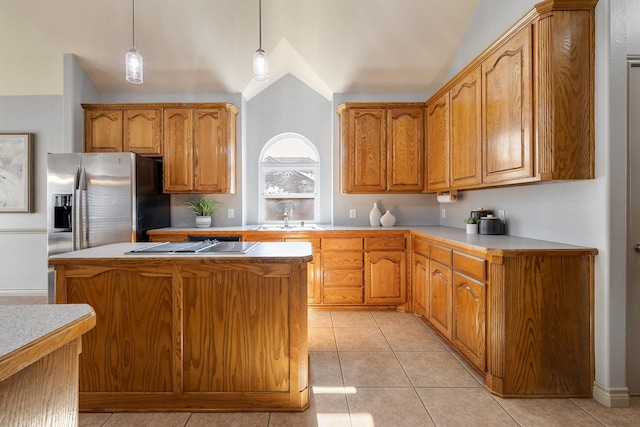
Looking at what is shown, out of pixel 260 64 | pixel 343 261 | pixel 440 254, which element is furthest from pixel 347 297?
pixel 260 64

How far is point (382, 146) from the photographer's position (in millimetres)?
4023

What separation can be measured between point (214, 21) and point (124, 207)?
2175mm

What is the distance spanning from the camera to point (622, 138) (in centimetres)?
198

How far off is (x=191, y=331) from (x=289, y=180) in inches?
114

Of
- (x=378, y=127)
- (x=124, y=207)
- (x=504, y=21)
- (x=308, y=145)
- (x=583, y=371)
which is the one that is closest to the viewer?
(x=583, y=371)

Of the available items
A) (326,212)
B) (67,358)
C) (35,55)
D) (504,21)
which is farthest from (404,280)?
(35,55)

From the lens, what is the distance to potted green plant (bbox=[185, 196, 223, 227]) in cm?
415

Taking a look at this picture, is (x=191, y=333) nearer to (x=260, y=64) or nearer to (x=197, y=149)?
(x=260, y=64)

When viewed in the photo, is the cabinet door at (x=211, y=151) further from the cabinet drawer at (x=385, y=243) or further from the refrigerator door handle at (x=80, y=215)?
the cabinet drawer at (x=385, y=243)

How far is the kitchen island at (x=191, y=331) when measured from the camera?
196 centimetres

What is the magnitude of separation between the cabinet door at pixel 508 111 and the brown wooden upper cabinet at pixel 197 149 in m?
2.75

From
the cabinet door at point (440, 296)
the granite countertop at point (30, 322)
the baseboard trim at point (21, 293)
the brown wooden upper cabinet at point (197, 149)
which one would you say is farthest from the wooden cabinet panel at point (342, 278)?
the baseboard trim at point (21, 293)

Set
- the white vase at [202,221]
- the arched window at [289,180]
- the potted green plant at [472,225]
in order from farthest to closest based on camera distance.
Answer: the arched window at [289,180], the white vase at [202,221], the potted green plant at [472,225]

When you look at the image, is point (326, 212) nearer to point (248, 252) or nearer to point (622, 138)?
point (248, 252)
